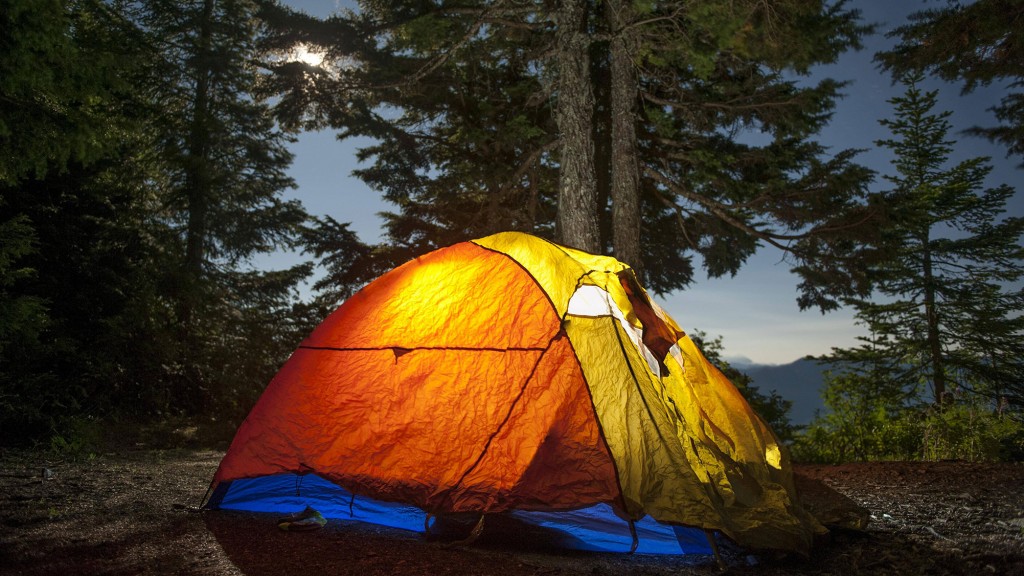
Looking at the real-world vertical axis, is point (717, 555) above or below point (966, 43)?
below

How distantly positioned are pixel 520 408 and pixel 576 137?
5297mm

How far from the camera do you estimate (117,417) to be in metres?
9.22

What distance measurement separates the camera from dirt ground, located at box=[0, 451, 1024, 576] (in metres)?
2.90

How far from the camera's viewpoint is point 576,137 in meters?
7.86

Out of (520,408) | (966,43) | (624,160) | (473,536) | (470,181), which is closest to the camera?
(473,536)

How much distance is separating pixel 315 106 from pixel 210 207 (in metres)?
7.05

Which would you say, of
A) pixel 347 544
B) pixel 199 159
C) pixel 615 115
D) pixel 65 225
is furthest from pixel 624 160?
pixel 199 159

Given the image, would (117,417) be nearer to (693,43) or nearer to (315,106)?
(315,106)

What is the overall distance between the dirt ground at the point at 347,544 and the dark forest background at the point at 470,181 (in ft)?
9.76

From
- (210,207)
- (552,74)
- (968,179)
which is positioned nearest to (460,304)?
(552,74)

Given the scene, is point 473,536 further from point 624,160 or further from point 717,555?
point 624,160

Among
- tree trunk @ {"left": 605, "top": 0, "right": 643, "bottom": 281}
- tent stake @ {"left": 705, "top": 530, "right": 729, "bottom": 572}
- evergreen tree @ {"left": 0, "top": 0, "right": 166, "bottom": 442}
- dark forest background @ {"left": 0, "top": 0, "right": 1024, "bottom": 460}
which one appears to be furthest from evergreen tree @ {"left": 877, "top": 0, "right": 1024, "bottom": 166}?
evergreen tree @ {"left": 0, "top": 0, "right": 166, "bottom": 442}

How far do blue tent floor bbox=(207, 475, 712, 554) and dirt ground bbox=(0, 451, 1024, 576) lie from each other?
0.30ft

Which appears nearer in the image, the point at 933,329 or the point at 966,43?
the point at 966,43
